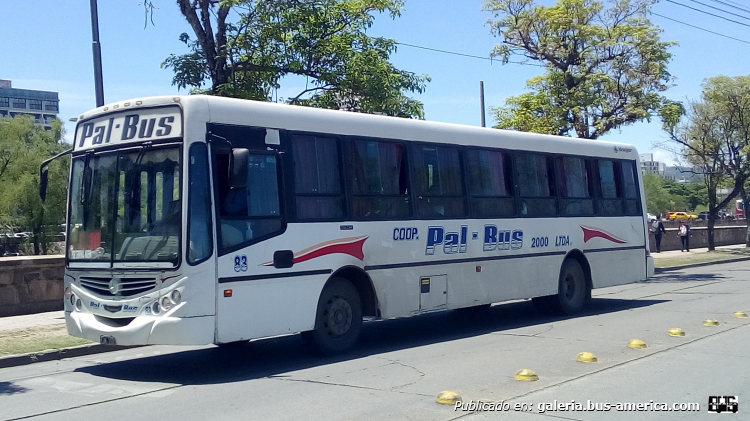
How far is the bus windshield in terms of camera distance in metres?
8.91

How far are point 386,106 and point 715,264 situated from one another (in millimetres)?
19116

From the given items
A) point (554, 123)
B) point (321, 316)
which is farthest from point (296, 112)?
point (554, 123)

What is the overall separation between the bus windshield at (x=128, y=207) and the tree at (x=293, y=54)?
5717mm

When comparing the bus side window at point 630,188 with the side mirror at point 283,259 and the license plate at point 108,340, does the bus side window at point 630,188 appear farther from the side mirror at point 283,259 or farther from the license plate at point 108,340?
the license plate at point 108,340

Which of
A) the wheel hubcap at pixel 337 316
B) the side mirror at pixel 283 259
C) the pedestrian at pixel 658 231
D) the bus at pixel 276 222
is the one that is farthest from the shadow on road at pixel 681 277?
the side mirror at pixel 283 259

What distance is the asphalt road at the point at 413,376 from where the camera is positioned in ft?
24.0

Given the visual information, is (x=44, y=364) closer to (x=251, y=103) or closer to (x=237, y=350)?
(x=237, y=350)

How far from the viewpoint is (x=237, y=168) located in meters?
8.81

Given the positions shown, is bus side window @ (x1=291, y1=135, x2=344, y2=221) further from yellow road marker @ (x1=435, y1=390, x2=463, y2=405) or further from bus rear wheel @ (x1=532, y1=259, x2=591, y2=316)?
bus rear wheel @ (x1=532, y1=259, x2=591, y2=316)

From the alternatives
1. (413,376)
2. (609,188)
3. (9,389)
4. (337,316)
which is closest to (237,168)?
(337,316)

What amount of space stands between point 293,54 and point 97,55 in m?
3.78

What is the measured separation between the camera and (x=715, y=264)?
98.3ft

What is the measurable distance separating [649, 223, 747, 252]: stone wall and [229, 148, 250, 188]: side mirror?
1218 inches

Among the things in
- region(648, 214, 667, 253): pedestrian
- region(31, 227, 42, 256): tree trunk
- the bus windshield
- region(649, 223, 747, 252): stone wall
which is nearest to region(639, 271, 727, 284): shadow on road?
region(648, 214, 667, 253): pedestrian
